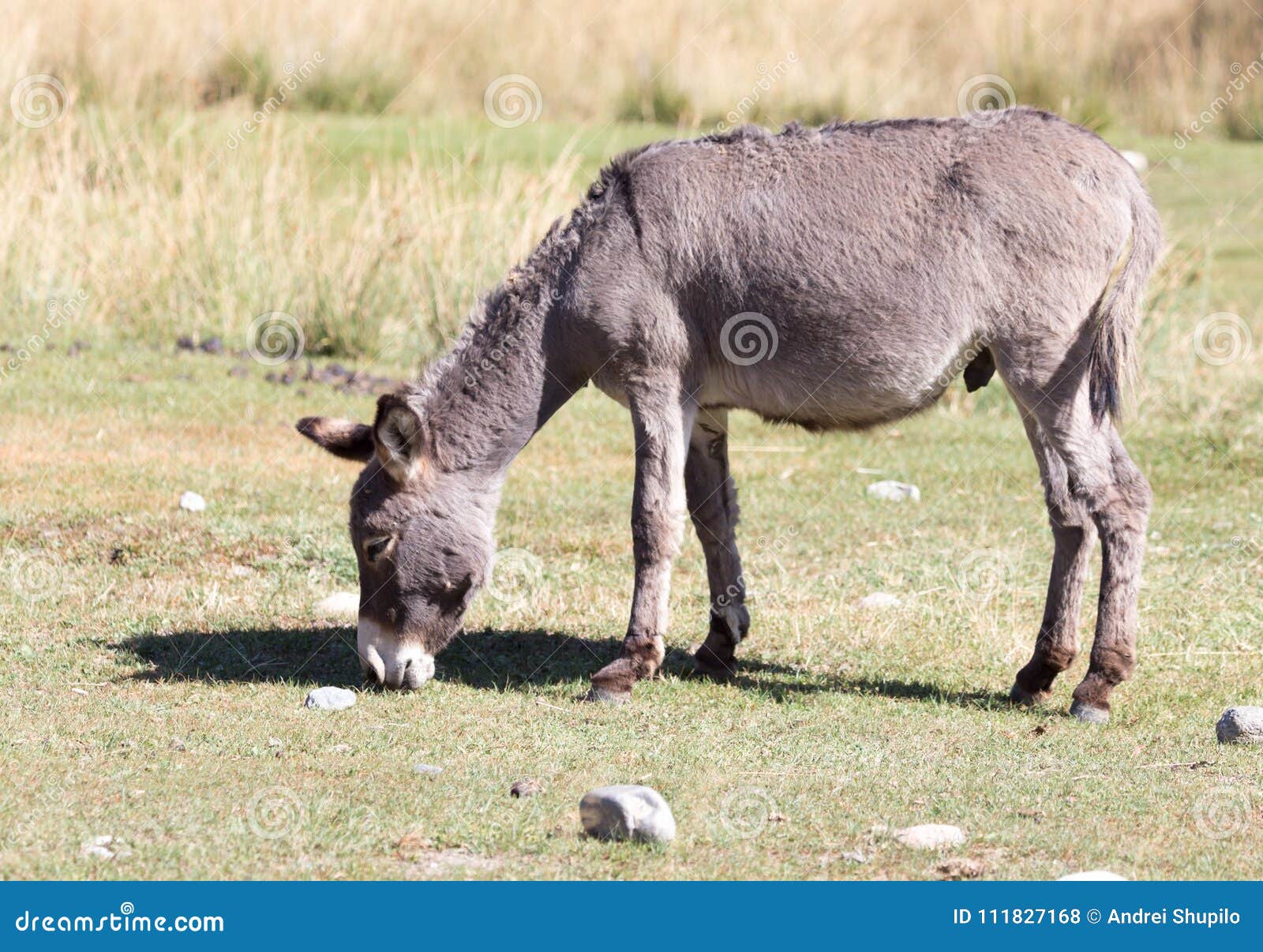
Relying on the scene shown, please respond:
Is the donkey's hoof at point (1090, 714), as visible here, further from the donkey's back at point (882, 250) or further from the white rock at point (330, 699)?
the white rock at point (330, 699)

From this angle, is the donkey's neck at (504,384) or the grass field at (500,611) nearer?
the grass field at (500,611)

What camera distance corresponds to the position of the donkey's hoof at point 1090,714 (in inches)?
279

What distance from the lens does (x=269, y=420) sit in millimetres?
12852

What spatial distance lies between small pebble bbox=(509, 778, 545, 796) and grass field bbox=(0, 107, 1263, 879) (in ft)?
0.19

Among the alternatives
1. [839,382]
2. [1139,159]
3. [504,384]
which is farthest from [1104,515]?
[1139,159]

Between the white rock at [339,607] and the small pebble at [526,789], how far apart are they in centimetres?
278

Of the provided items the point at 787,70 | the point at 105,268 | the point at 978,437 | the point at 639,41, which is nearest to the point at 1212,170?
the point at 787,70

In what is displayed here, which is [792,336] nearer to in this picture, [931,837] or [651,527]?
[651,527]

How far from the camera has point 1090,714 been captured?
710 centimetres

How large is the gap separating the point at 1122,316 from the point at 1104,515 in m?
0.88

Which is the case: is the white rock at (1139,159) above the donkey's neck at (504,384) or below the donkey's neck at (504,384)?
above

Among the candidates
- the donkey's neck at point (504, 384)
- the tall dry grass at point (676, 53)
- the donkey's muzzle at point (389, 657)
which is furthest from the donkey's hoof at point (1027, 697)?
the tall dry grass at point (676, 53)

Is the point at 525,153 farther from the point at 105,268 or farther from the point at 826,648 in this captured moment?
the point at 826,648

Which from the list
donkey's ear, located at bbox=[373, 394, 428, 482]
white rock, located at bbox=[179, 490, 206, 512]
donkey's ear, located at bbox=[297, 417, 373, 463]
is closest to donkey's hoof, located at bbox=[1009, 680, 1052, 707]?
donkey's ear, located at bbox=[373, 394, 428, 482]
